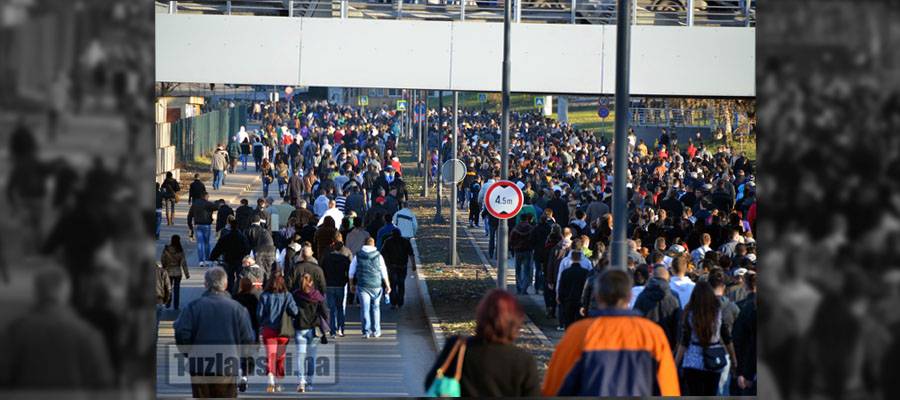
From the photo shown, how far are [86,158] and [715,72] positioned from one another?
19.7 m

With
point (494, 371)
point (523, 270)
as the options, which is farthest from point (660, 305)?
point (523, 270)

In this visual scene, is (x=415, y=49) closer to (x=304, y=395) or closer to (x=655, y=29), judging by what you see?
(x=655, y=29)

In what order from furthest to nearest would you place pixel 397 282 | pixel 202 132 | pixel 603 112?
pixel 202 132, pixel 603 112, pixel 397 282

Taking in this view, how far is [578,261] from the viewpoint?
708 inches

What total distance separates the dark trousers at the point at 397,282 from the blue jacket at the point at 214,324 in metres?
11.4

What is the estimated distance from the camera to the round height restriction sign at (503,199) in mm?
22703

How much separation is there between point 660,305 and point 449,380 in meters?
6.39

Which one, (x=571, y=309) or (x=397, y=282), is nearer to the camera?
(x=571, y=309)

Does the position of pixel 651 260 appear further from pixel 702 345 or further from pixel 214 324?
pixel 214 324

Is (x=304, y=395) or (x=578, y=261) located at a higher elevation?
(x=578, y=261)

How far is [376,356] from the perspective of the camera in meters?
18.4

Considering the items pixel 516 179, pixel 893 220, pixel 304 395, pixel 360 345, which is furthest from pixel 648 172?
pixel 893 220

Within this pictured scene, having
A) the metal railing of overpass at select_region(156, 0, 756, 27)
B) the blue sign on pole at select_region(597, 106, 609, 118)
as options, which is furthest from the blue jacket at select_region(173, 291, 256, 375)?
the blue sign on pole at select_region(597, 106, 609, 118)

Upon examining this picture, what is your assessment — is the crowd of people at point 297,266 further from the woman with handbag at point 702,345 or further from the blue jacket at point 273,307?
the woman with handbag at point 702,345
